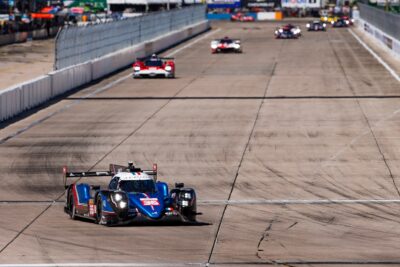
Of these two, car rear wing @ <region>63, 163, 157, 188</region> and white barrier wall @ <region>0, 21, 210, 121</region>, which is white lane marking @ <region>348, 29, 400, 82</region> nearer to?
white barrier wall @ <region>0, 21, 210, 121</region>

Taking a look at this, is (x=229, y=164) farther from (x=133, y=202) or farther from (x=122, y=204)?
(x=122, y=204)

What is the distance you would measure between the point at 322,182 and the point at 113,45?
44892mm

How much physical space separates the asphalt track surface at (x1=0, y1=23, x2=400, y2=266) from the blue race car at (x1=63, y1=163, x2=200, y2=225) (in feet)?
0.91

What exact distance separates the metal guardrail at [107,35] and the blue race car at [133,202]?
108ft

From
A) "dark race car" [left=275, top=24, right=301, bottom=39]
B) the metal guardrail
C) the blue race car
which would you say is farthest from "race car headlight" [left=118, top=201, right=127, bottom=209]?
"dark race car" [left=275, top=24, right=301, bottom=39]

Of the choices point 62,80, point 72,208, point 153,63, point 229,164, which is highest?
point 72,208

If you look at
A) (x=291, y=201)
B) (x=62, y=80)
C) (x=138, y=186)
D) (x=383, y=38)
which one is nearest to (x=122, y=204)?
(x=138, y=186)

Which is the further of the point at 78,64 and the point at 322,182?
the point at 78,64

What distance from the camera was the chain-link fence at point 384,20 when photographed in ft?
278

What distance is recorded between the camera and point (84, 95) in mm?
54719

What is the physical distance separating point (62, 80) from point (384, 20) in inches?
1878

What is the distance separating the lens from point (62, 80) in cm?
5494

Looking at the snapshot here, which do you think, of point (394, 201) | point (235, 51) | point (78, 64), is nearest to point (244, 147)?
point (394, 201)

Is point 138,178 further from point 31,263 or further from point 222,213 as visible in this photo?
point 31,263
